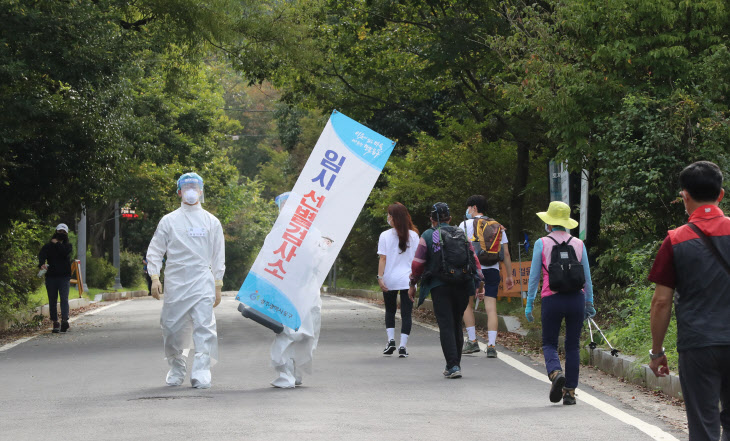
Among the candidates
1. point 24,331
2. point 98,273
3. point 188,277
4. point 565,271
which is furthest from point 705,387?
point 98,273

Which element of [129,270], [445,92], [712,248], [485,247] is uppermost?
[445,92]

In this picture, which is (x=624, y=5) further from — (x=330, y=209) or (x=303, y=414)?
(x=303, y=414)

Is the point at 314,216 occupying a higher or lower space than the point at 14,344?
higher

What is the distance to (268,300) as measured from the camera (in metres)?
9.25

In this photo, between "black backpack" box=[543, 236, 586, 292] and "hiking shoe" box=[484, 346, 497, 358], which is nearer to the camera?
"black backpack" box=[543, 236, 586, 292]

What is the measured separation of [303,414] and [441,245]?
2.96 meters

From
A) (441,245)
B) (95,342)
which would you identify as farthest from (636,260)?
(95,342)

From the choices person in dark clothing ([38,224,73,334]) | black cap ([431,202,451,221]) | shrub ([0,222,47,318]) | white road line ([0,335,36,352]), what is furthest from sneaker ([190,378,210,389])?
shrub ([0,222,47,318])

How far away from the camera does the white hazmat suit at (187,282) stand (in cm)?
942

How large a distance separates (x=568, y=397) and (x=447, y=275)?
6.64 feet

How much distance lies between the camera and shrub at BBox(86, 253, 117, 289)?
41.1 m

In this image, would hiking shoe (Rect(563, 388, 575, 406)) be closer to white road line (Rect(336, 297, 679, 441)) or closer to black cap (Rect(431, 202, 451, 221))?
white road line (Rect(336, 297, 679, 441))

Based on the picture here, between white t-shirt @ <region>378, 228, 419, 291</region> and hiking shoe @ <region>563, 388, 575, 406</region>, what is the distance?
160 inches

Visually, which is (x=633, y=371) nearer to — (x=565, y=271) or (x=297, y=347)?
(x=565, y=271)
